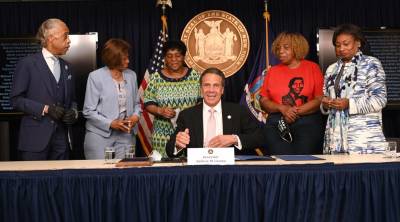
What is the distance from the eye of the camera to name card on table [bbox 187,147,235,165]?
2709 millimetres

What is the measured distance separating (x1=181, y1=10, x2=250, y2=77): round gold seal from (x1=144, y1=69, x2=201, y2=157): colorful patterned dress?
3.98 feet

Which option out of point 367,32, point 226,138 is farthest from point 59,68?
point 367,32

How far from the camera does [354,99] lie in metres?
3.61

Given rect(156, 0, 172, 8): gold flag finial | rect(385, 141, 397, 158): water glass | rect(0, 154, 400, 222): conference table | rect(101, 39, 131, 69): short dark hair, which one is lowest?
rect(0, 154, 400, 222): conference table

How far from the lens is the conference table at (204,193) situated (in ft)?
8.48

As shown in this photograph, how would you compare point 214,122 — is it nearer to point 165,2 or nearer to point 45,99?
point 45,99

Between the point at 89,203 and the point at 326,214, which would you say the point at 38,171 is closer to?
the point at 89,203

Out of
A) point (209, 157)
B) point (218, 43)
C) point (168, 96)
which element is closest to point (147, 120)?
point (218, 43)

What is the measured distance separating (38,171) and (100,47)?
10.2 ft

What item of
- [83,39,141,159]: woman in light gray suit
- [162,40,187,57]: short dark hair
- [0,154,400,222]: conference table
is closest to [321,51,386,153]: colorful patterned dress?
[0,154,400,222]: conference table

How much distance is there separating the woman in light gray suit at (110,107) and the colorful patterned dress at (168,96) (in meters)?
0.18

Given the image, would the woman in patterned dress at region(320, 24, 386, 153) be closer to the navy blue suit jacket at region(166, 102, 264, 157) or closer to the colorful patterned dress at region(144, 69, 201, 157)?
the navy blue suit jacket at region(166, 102, 264, 157)

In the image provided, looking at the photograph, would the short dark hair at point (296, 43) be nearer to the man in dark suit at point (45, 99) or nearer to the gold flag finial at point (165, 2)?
the gold flag finial at point (165, 2)

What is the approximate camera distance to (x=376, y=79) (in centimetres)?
362
